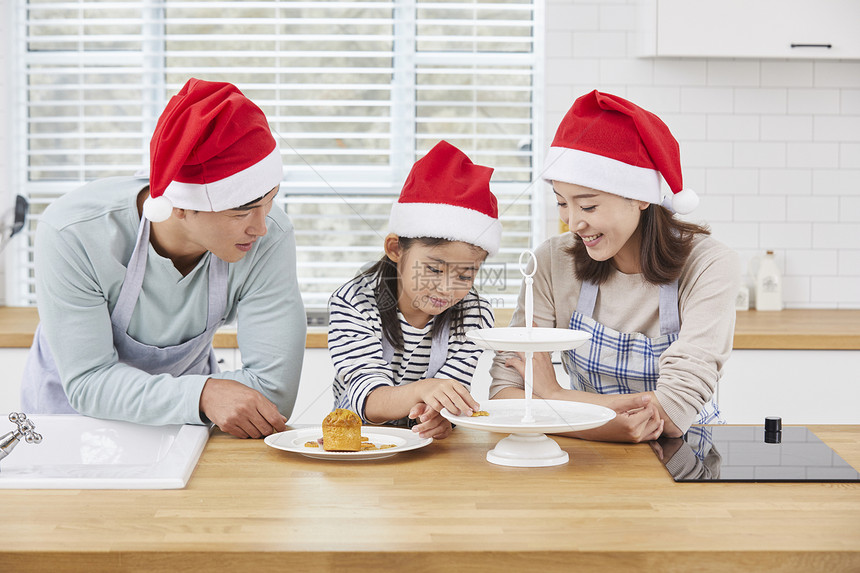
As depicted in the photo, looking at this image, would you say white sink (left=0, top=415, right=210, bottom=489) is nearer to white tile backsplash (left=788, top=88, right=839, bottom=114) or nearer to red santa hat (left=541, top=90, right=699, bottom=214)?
red santa hat (left=541, top=90, right=699, bottom=214)

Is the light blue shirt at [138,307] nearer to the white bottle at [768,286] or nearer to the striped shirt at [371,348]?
the striped shirt at [371,348]

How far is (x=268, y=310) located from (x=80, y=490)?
0.55 m

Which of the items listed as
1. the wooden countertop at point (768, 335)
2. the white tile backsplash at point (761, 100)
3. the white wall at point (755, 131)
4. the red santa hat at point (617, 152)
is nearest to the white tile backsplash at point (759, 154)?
the white wall at point (755, 131)

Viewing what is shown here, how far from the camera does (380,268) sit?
→ 1804 mm

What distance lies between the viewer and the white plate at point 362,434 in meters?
1.38

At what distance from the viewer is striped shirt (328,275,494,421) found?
1.67m

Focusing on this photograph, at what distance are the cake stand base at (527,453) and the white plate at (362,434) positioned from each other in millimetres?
131

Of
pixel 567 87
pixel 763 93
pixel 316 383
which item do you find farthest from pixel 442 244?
pixel 763 93

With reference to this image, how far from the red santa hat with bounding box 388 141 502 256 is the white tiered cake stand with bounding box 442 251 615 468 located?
0.28 metres

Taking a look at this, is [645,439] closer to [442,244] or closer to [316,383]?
[442,244]

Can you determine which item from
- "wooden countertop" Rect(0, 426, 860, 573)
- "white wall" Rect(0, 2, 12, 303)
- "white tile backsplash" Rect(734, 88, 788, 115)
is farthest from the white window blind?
"wooden countertop" Rect(0, 426, 860, 573)

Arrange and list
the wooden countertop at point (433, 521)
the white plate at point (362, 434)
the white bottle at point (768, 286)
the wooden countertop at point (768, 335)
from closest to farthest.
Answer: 1. the wooden countertop at point (433, 521)
2. the white plate at point (362, 434)
3. the wooden countertop at point (768, 335)
4. the white bottle at point (768, 286)

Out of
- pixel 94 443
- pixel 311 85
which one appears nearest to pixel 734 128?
pixel 311 85

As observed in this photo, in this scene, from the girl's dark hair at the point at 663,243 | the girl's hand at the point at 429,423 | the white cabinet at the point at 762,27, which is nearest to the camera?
the girl's hand at the point at 429,423
